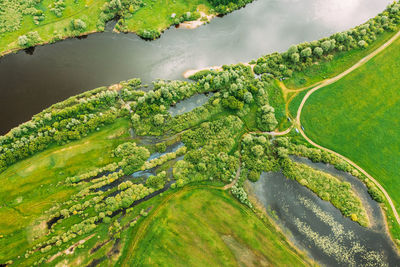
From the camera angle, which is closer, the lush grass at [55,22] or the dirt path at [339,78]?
the dirt path at [339,78]

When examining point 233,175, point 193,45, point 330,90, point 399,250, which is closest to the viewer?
point 399,250

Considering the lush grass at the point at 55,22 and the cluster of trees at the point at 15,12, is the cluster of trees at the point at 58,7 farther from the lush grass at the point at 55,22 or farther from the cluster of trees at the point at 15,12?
the cluster of trees at the point at 15,12

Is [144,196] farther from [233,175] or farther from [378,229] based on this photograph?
[378,229]

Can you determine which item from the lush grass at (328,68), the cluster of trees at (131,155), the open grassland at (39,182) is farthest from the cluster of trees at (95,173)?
the lush grass at (328,68)

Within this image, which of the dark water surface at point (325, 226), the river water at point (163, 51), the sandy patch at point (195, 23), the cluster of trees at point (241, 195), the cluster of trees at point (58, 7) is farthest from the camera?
the sandy patch at point (195, 23)

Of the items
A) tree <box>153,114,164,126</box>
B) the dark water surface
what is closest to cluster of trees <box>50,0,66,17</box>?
tree <box>153,114,164,126</box>

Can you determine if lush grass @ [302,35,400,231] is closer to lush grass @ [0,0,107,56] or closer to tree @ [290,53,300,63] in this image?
tree @ [290,53,300,63]

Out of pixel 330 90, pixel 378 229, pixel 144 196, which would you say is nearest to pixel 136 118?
pixel 144 196

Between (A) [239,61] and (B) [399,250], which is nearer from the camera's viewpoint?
(B) [399,250]
